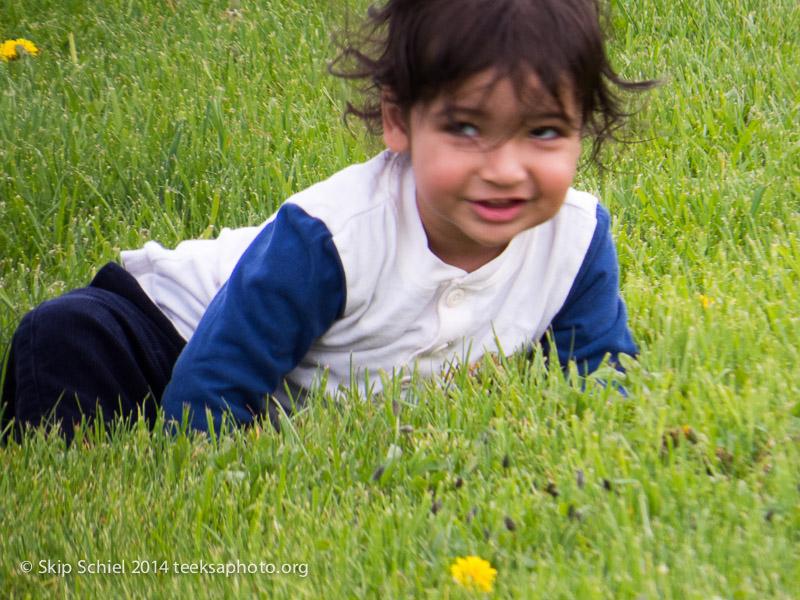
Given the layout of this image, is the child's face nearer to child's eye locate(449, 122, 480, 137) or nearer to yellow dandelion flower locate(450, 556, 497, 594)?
child's eye locate(449, 122, 480, 137)

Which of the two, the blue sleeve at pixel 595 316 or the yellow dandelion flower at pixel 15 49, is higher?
the yellow dandelion flower at pixel 15 49

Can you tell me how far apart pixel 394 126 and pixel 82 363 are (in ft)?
3.15

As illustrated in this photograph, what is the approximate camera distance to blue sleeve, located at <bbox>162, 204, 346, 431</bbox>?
246 cm

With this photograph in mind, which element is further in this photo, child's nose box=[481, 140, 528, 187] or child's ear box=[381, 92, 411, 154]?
child's ear box=[381, 92, 411, 154]

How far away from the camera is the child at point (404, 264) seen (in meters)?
2.31

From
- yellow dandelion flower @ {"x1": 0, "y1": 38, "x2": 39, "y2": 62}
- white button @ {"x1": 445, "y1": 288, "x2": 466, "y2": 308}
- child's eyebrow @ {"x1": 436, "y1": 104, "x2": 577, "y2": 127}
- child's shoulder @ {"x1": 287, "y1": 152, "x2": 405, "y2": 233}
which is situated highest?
child's eyebrow @ {"x1": 436, "y1": 104, "x2": 577, "y2": 127}

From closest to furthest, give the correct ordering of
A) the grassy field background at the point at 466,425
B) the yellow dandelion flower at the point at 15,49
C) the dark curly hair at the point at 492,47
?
the grassy field background at the point at 466,425 < the dark curly hair at the point at 492,47 < the yellow dandelion flower at the point at 15,49

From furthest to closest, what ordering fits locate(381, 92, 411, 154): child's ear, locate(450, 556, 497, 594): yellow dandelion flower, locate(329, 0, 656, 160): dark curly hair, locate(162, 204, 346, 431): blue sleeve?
locate(381, 92, 411, 154): child's ear
locate(162, 204, 346, 431): blue sleeve
locate(329, 0, 656, 160): dark curly hair
locate(450, 556, 497, 594): yellow dandelion flower

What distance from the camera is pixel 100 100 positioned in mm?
4461

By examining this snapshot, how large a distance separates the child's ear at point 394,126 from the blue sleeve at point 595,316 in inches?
22.5

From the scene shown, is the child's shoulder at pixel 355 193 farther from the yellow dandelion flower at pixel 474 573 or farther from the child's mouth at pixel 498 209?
the yellow dandelion flower at pixel 474 573

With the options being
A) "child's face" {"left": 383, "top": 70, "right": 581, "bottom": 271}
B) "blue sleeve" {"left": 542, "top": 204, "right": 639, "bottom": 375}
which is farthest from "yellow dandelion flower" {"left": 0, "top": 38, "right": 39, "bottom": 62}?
"blue sleeve" {"left": 542, "top": 204, "right": 639, "bottom": 375}

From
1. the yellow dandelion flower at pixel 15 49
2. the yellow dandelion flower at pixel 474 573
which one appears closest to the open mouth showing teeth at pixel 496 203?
the yellow dandelion flower at pixel 474 573

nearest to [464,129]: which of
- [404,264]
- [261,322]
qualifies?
[404,264]
